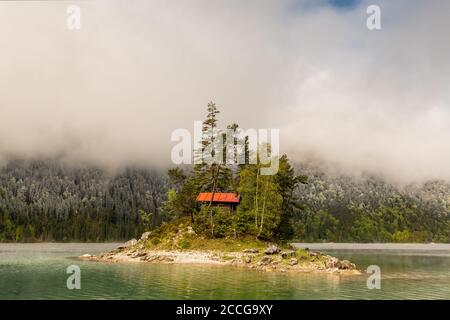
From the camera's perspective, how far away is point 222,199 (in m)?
94.8

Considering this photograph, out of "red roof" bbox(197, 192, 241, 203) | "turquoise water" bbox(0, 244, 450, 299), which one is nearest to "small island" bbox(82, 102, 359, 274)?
"red roof" bbox(197, 192, 241, 203)

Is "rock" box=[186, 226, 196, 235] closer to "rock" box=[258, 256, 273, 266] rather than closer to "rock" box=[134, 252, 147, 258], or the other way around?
"rock" box=[134, 252, 147, 258]

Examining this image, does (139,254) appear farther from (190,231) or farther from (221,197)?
(221,197)

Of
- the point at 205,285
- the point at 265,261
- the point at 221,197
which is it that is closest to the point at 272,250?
the point at 265,261

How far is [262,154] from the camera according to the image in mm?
89938

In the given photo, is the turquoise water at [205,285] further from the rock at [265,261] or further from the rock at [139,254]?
the rock at [139,254]

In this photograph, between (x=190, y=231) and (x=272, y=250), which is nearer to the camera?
(x=272, y=250)

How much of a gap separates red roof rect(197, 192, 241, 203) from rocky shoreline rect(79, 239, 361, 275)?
13.1 metres

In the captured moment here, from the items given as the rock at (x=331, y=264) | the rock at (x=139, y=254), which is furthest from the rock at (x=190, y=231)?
the rock at (x=331, y=264)

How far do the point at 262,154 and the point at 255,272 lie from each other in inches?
1078

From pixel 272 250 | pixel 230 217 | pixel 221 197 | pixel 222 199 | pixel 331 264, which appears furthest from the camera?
pixel 221 197

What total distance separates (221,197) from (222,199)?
67 cm

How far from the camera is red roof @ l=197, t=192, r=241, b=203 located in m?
94.8
